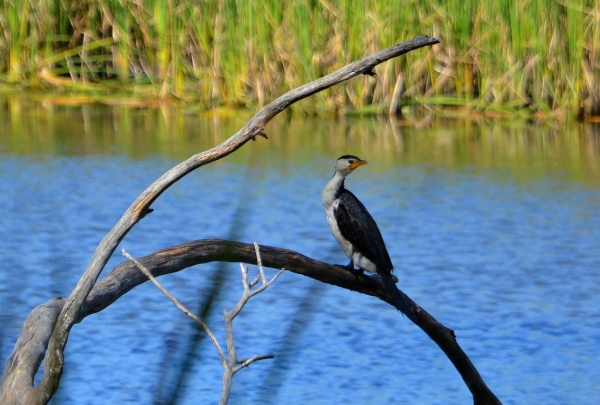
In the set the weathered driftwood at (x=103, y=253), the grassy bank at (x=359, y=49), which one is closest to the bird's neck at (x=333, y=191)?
the weathered driftwood at (x=103, y=253)

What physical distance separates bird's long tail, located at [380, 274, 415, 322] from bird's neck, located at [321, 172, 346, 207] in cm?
39

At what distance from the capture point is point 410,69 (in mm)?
9484

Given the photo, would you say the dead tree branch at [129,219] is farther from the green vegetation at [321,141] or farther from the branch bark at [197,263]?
the green vegetation at [321,141]

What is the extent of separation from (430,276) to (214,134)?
3729 mm

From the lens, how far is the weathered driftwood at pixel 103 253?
202 cm

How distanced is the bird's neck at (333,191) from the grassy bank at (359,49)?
5.50 m

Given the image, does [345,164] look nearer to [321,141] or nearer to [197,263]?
[197,263]

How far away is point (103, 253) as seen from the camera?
2215mm

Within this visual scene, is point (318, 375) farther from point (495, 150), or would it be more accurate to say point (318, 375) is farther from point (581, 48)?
point (581, 48)

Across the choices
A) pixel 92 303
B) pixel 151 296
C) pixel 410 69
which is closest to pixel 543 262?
pixel 151 296

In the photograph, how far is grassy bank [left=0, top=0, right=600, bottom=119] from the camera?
902 centimetres

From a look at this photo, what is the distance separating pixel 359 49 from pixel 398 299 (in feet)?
20.6

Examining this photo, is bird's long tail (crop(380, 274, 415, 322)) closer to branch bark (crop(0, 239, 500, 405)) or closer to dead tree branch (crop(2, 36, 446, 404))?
branch bark (crop(0, 239, 500, 405))

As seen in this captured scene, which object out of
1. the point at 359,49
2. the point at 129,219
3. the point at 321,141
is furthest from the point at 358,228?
the point at 359,49
